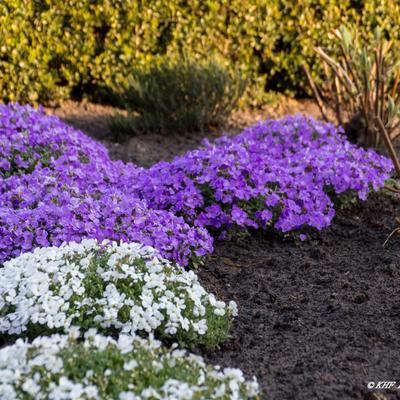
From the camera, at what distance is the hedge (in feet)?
24.2

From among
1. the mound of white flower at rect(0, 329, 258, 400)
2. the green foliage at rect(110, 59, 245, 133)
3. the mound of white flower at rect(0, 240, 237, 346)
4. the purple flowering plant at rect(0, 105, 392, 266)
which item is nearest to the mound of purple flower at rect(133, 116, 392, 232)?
the purple flowering plant at rect(0, 105, 392, 266)

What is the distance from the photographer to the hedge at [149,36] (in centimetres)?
738

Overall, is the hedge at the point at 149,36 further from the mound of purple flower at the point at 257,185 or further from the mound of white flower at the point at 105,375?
the mound of white flower at the point at 105,375

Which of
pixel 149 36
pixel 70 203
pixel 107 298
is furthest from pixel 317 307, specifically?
pixel 149 36

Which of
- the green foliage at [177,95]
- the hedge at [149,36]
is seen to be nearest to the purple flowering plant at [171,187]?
the green foliage at [177,95]

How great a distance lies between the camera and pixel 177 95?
7.36m

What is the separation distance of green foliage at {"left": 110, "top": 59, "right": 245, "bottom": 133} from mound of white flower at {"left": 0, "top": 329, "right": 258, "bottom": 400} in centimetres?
463

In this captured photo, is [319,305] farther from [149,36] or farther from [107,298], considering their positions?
[149,36]

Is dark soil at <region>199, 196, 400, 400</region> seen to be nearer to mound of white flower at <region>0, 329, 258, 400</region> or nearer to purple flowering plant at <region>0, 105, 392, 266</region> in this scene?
purple flowering plant at <region>0, 105, 392, 266</region>

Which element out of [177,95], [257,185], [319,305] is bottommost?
[177,95]

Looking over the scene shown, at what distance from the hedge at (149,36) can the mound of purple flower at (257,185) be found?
2682 mm

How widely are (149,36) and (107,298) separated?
479 cm

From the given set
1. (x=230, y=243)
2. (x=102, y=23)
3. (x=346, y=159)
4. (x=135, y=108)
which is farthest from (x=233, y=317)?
(x=102, y=23)

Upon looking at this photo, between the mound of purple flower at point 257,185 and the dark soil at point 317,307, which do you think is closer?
the dark soil at point 317,307
